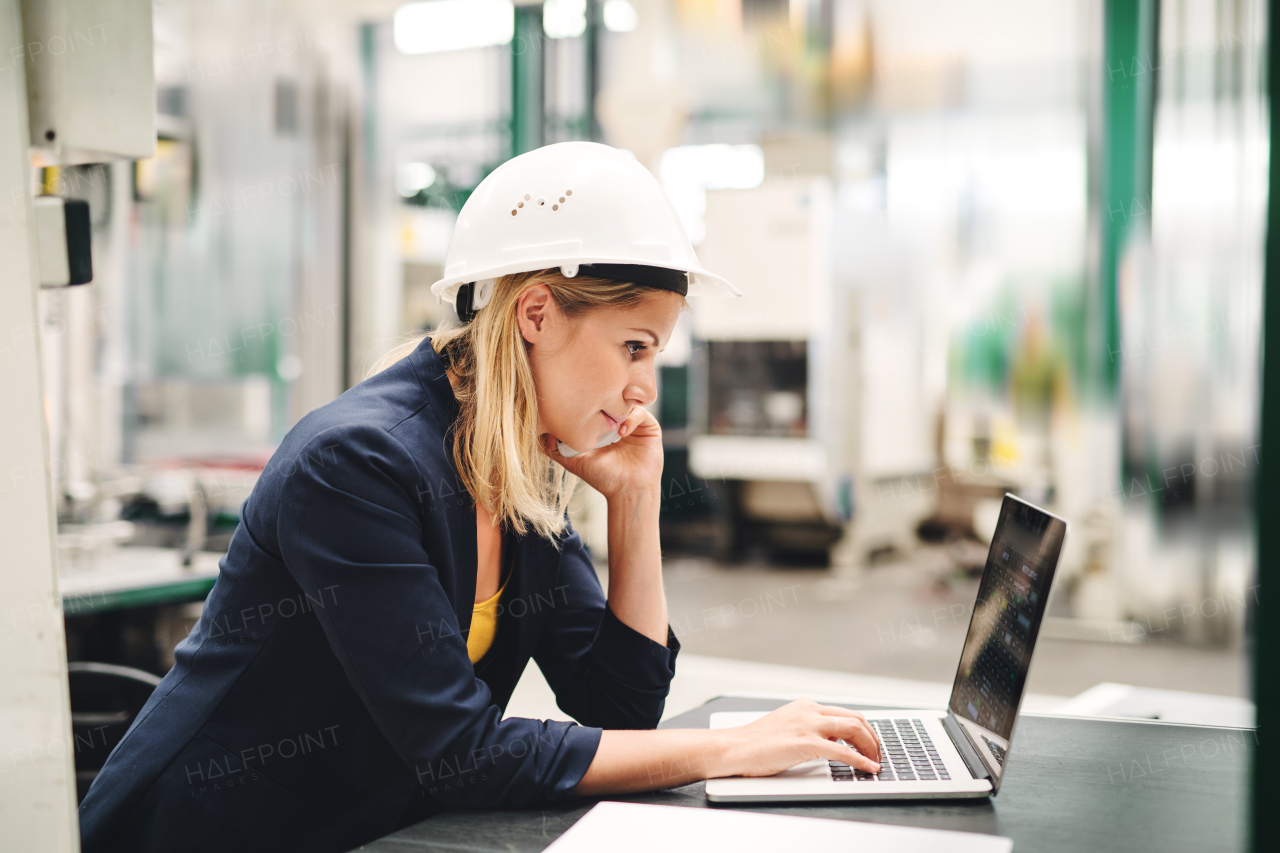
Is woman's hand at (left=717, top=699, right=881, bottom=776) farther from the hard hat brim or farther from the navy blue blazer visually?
the hard hat brim

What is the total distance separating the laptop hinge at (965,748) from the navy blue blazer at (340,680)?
39cm

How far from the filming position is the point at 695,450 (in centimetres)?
595

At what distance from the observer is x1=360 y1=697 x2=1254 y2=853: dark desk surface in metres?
0.91

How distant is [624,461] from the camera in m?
1.36

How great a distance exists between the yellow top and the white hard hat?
356 mm

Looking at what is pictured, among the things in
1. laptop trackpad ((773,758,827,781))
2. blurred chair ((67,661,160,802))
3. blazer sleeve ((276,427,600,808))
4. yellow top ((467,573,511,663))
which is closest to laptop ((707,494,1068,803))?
laptop trackpad ((773,758,827,781))

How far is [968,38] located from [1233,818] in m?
4.88

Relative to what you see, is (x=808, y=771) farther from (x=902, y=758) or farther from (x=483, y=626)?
(x=483, y=626)

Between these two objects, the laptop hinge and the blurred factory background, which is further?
the blurred factory background

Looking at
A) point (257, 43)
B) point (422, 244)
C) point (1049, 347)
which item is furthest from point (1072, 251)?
point (257, 43)

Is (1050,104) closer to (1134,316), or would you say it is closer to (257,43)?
(1134,316)

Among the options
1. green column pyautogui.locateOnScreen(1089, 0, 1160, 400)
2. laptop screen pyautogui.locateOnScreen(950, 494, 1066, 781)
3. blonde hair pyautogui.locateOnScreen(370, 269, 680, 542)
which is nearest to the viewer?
laptop screen pyautogui.locateOnScreen(950, 494, 1066, 781)

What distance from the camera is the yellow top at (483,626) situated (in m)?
1.21

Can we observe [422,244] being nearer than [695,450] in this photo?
Yes
